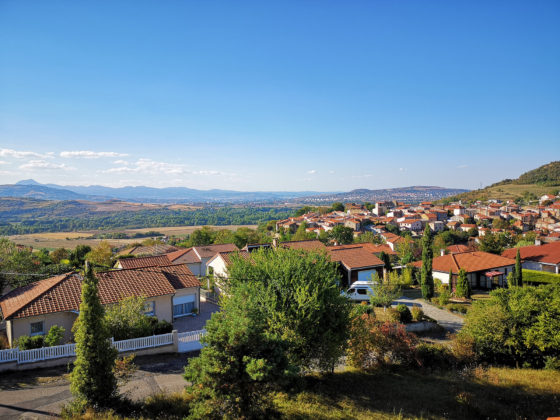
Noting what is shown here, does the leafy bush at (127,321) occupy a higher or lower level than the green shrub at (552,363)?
higher

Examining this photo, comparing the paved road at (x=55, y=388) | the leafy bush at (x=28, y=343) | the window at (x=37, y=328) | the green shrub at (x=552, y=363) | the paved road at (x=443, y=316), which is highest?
the leafy bush at (x=28, y=343)

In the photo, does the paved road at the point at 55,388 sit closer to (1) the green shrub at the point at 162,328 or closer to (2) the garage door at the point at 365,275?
(1) the green shrub at the point at 162,328

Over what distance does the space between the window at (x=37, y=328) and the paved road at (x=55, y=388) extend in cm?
431

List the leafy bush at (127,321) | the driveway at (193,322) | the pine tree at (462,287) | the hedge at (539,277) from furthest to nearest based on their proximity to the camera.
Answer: the hedge at (539,277), the pine tree at (462,287), the driveway at (193,322), the leafy bush at (127,321)

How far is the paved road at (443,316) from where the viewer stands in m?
24.5

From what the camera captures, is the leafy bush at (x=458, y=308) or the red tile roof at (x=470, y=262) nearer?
the leafy bush at (x=458, y=308)

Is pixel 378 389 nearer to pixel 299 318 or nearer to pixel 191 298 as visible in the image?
pixel 299 318

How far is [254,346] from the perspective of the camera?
34.4 ft

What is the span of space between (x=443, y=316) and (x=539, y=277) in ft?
55.3

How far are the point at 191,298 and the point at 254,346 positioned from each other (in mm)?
16552

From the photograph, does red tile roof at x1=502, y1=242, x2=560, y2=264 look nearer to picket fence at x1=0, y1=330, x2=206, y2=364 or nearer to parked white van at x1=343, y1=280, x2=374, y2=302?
parked white van at x1=343, y1=280, x2=374, y2=302

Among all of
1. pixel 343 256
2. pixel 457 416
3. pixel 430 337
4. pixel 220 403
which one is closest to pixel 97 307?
pixel 220 403

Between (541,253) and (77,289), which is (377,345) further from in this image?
(541,253)

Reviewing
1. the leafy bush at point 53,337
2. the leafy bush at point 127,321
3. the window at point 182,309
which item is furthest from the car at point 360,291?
the leafy bush at point 53,337
